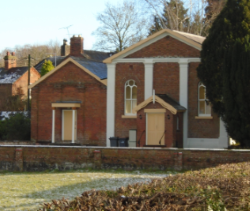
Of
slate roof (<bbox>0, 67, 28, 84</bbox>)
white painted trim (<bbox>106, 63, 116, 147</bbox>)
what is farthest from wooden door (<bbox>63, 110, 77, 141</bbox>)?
slate roof (<bbox>0, 67, 28, 84</bbox>)

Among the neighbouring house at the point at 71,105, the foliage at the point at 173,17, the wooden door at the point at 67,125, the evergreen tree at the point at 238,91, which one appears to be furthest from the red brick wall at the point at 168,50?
the foliage at the point at 173,17

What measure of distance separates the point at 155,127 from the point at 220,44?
18.6 ft

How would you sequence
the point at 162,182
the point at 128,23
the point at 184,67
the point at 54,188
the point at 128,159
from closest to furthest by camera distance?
the point at 162,182
the point at 54,188
the point at 128,159
the point at 184,67
the point at 128,23

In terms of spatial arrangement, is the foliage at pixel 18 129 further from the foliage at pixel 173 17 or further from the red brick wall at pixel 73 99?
the foliage at pixel 173 17

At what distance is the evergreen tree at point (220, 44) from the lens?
75.8ft

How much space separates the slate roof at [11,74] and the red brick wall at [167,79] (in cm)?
2774

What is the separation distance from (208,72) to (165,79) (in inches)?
139

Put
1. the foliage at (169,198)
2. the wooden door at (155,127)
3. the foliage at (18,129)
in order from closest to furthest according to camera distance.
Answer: the foliage at (169,198), the wooden door at (155,127), the foliage at (18,129)

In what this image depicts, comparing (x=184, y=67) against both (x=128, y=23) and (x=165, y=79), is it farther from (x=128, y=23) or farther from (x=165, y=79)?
(x=128, y=23)

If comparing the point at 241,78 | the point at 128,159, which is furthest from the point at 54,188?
the point at 241,78

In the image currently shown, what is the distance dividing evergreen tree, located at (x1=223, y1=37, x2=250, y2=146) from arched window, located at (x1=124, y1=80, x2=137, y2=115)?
6.82 metres

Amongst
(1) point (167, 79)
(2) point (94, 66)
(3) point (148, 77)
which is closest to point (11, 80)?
(2) point (94, 66)

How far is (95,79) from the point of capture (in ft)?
93.4

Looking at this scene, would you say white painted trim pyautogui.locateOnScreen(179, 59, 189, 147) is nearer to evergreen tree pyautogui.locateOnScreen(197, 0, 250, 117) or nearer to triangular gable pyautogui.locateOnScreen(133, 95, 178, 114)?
triangular gable pyautogui.locateOnScreen(133, 95, 178, 114)
